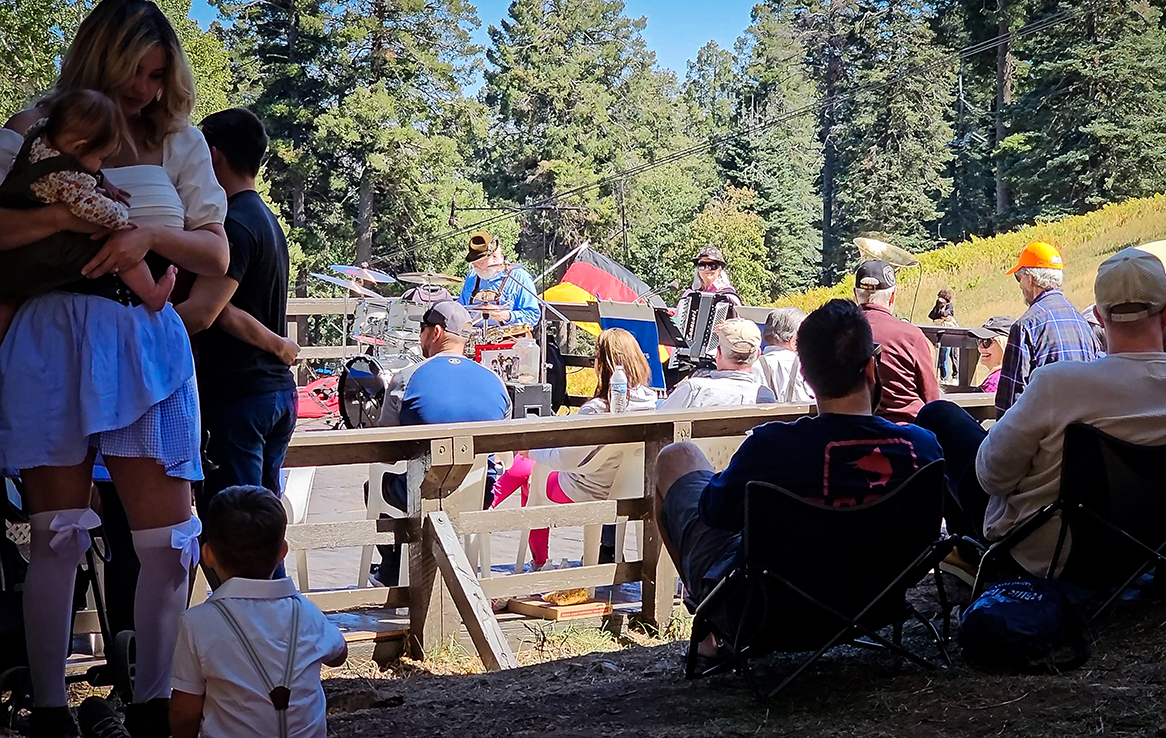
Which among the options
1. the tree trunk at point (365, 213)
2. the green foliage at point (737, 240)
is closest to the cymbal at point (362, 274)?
the tree trunk at point (365, 213)

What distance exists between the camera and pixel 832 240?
46094 mm

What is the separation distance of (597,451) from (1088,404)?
250 cm

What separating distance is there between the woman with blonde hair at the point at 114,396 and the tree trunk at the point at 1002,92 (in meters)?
38.3

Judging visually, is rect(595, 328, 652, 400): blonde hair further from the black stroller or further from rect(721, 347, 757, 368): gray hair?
the black stroller

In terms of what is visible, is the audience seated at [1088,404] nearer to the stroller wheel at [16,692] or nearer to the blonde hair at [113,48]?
the blonde hair at [113,48]

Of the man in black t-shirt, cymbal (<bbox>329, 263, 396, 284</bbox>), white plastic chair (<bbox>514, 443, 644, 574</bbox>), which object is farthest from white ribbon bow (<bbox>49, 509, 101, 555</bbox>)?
cymbal (<bbox>329, 263, 396, 284</bbox>)

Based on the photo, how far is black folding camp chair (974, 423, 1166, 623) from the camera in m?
3.13

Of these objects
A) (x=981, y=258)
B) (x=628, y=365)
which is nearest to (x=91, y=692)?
(x=628, y=365)

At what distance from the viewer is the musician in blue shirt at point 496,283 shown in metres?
10.2

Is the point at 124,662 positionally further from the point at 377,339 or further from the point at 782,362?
the point at 377,339

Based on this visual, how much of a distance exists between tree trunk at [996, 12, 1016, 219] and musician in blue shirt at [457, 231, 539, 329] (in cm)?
3095

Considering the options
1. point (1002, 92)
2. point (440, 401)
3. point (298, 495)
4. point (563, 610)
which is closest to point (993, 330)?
point (563, 610)

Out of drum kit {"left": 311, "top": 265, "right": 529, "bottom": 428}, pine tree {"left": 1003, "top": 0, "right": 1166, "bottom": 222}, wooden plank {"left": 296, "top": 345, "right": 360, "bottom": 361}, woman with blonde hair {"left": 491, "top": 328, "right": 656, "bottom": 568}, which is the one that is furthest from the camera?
pine tree {"left": 1003, "top": 0, "right": 1166, "bottom": 222}

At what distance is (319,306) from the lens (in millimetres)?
13453
